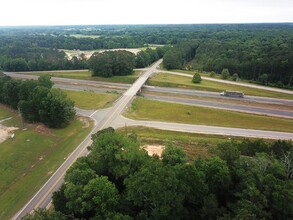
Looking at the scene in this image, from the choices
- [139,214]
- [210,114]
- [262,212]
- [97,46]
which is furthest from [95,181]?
[97,46]

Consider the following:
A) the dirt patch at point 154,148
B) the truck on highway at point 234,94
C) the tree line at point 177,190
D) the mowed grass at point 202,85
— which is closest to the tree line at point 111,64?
the mowed grass at point 202,85

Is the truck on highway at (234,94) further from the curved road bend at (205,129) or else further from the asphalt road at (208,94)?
the curved road bend at (205,129)

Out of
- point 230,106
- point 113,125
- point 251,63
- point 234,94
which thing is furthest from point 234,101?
point 113,125

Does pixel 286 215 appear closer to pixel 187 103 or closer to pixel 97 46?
pixel 187 103

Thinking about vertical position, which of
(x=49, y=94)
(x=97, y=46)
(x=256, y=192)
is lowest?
(x=97, y=46)

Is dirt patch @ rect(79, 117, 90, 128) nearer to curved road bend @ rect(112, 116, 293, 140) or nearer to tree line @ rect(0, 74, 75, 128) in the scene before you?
tree line @ rect(0, 74, 75, 128)

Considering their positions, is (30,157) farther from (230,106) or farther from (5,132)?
(230,106)
